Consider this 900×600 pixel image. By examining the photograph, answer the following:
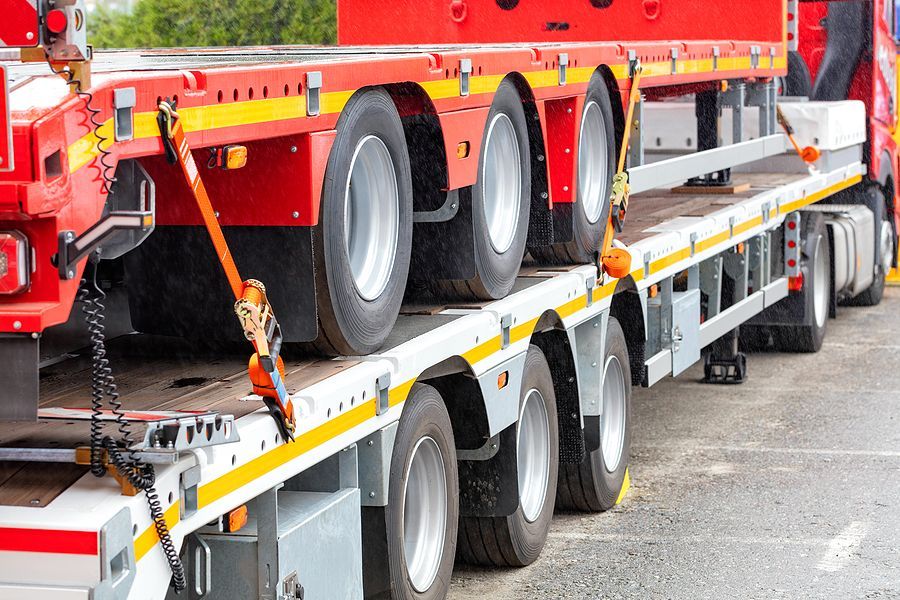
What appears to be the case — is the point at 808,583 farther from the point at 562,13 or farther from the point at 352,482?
the point at 562,13

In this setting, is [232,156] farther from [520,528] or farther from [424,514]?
[520,528]

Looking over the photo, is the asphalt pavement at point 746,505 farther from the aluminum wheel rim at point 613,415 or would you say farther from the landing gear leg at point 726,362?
the aluminum wheel rim at point 613,415

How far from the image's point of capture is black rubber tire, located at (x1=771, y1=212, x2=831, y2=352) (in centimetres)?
1124

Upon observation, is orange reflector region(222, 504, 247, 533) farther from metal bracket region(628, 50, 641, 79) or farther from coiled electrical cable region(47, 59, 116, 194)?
metal bracket region(628, 50, 641, 79)

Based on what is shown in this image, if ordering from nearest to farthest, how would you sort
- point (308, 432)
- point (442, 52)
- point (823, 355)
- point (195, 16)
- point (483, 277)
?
point (308, 432) → point (442, 52) → point (483, 277) → point (823, 355) → point (195, 16)

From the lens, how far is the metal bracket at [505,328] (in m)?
5.36

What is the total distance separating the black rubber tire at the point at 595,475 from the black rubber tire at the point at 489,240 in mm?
1110

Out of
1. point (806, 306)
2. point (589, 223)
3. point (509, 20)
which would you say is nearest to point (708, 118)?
point (509, 20)

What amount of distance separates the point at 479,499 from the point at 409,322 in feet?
3.11

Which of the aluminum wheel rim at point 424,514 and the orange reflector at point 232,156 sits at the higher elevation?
the orange reflector at point 232,156

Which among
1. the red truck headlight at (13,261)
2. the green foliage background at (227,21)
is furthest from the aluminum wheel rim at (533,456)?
the green foliage background at (227,21)

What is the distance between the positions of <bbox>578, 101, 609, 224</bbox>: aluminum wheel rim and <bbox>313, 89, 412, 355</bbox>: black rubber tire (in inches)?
74.1

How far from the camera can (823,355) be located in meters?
11.4

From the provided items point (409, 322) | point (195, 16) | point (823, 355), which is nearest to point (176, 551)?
point (409, 322)
